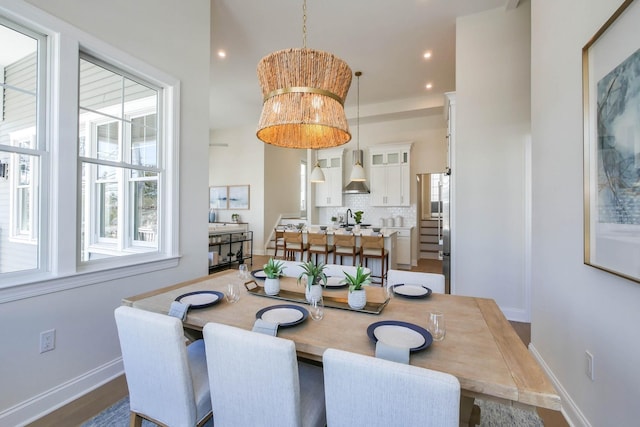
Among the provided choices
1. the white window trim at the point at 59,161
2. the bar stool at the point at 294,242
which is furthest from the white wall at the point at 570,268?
the bar stool at the point at 294,242

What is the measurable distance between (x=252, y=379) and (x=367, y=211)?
6.47 m

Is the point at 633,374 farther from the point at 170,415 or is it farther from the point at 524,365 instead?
the point at 170,415

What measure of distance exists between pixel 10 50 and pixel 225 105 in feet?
16.4

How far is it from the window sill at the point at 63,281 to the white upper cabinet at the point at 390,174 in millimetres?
5409

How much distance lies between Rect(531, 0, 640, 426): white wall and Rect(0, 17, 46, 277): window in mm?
3220

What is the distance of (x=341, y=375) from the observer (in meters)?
0.86

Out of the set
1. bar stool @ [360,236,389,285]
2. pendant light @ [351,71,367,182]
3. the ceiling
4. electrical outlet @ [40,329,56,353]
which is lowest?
electrical outlet @ [40,329,56,353]

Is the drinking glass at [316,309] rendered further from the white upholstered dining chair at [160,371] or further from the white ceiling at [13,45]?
the white ceiling at [13,45]

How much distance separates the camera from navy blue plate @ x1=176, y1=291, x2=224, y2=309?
1.53m

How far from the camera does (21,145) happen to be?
68.6 inches

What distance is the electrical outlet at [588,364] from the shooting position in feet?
4.84

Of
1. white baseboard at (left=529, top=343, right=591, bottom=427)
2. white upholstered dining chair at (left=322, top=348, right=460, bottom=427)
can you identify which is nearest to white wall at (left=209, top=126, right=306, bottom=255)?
white baseboard at (left=529, top=343, right=591, bottom=427)

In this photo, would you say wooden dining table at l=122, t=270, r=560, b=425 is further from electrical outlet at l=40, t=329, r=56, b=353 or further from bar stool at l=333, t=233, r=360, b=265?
bar stool at l=333, t=233, r=360, b=265

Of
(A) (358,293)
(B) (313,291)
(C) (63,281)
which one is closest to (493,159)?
(A) (358,293)
